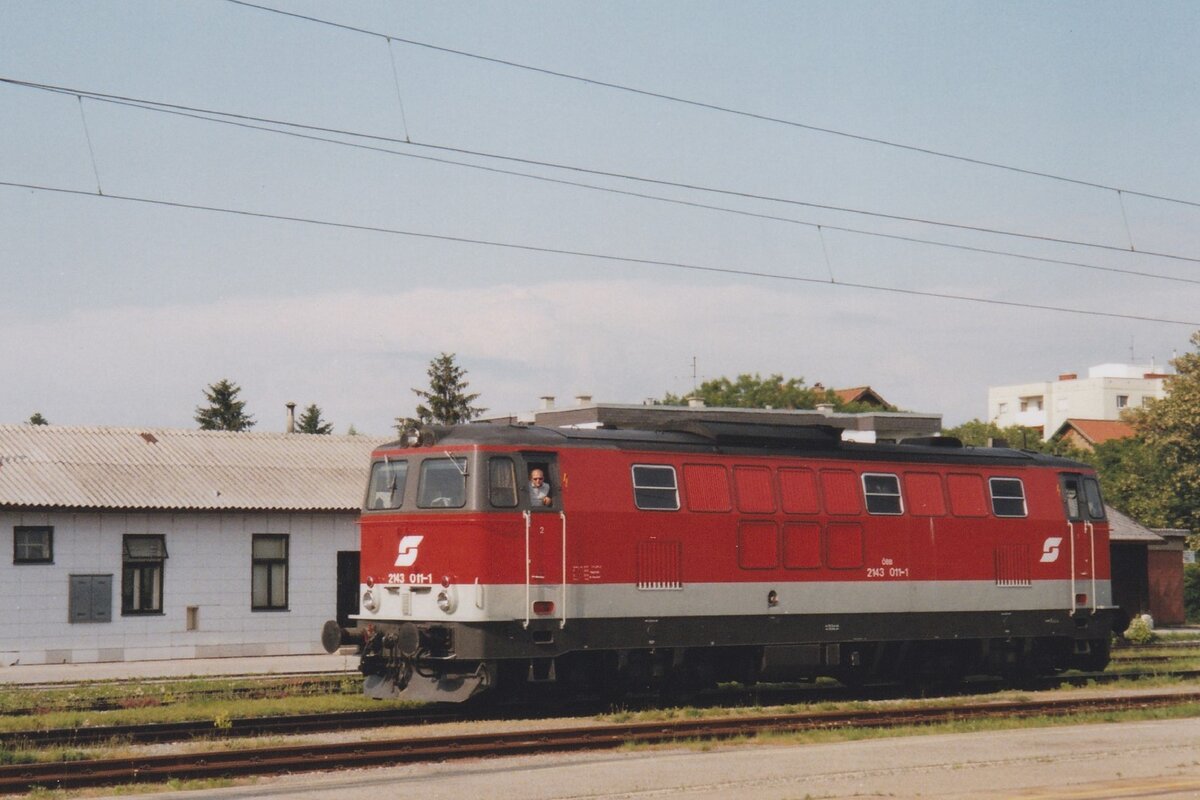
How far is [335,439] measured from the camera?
3862cm

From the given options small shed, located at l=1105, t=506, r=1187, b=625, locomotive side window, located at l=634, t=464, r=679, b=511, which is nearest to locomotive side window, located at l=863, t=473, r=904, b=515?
locomotive side window, located at l=634, t=464, r=679, b=511

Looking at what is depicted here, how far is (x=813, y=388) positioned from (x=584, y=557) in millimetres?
69844

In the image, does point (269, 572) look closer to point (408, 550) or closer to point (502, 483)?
point (408, 550)

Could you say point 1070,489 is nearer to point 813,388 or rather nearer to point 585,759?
point 585,759

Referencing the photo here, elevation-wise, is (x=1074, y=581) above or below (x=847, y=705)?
above

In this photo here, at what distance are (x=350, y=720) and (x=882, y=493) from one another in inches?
365

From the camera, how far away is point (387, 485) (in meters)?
21.1

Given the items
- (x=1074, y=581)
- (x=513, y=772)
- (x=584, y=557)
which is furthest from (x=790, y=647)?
(x=513, y=772)

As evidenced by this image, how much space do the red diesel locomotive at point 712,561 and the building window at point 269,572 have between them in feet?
41.1

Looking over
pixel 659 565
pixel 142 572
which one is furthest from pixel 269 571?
pixel 659 565

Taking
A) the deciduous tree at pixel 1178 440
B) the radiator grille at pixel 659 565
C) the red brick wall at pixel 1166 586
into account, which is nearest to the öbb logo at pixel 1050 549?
the radiator grille at pixel 659 565

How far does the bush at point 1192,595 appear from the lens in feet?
190

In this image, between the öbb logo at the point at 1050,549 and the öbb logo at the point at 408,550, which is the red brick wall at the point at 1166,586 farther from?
the öbb logo at the point at 408,550

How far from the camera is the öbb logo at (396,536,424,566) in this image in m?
20.1
